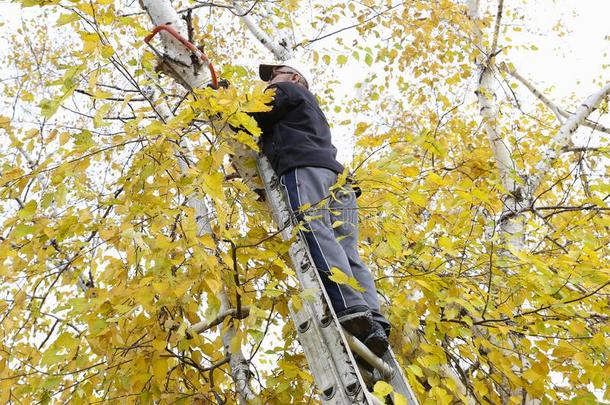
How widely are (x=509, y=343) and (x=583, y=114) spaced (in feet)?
9.24

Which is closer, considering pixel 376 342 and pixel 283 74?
pixel 376 342

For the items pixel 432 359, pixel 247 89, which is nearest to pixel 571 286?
pixel 432 359

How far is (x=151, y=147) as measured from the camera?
7.22 feet

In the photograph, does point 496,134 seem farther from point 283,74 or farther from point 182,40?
point 182,40

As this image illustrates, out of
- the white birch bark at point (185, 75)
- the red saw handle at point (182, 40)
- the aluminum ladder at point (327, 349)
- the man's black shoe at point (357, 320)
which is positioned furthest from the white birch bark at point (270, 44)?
the man's black shoe at point (357, 320)

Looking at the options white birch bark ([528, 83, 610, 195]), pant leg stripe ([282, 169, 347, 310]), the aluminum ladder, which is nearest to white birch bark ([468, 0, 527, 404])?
white birch bark ([528, 83, 610, 195])

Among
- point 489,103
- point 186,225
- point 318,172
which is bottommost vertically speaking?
point 186,225

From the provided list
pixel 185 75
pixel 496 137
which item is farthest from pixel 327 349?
pixel 496 137

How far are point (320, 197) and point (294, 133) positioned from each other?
16.1 inches

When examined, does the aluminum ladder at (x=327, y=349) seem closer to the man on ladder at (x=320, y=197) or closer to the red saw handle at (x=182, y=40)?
the man on ladder at (x=320, y=197)

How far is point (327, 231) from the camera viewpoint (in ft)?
8.18

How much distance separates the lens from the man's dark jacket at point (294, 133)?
2.71m

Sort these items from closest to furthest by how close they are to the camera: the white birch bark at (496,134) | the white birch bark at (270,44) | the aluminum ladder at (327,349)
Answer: the aluminum ladder at (327,349) < the white birch bark at (270,44) < the white birch bark at (496,134)

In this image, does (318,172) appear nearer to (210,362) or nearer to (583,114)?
(210,362)
